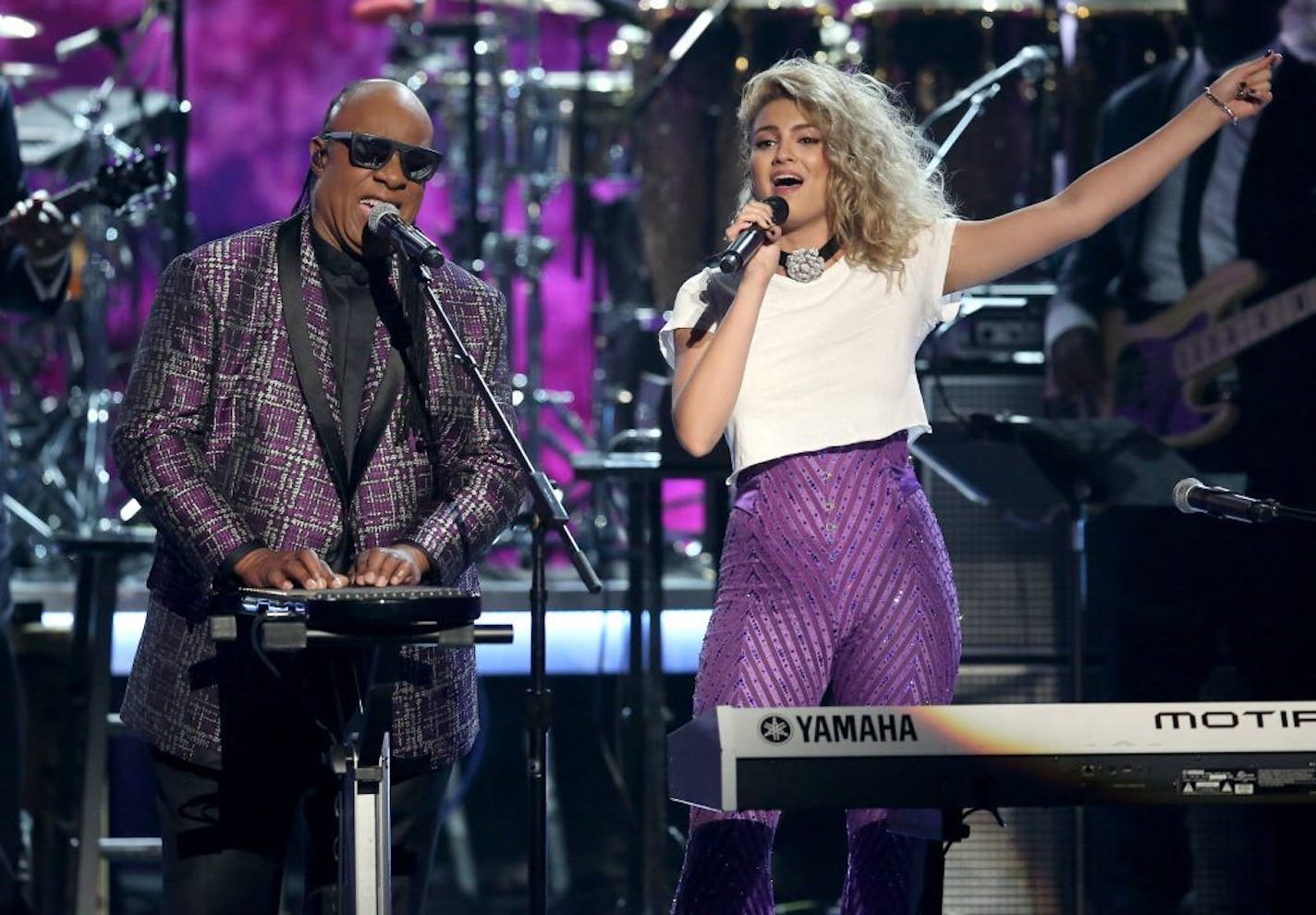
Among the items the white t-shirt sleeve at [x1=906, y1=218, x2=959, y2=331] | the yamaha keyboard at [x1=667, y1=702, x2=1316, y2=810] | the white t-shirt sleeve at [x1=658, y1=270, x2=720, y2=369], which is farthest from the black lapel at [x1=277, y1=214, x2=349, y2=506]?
the white t-shirt sleeve at [x1=906, y1=218, x2=959, y2=331]

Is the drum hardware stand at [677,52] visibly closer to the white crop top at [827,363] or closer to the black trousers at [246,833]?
the white crop top at [827,363]

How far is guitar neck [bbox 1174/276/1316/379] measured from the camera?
451 centimetres

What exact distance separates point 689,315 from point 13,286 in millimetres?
1931

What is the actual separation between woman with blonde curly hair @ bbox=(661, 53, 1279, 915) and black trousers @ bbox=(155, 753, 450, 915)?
1.94ft

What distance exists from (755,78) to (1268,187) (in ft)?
6.30

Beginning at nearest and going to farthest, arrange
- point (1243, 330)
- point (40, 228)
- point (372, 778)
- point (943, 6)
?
point (372, 778) → point (40, 228) → point (1243, 330) → point (943, 6)

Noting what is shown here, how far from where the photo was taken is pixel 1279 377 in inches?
182

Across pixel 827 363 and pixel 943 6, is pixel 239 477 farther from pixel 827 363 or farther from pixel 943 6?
pixel 943 6

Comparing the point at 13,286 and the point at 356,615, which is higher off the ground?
the point at 13,286

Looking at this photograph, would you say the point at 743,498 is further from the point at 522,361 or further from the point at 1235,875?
the point at 522,361

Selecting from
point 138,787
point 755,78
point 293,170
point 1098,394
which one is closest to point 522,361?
point 293,170

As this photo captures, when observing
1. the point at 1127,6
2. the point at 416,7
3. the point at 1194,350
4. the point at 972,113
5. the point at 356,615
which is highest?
the point at 416,7

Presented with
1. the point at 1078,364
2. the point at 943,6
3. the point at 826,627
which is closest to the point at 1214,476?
the point at 1078,364

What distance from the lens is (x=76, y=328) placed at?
7.82 m
